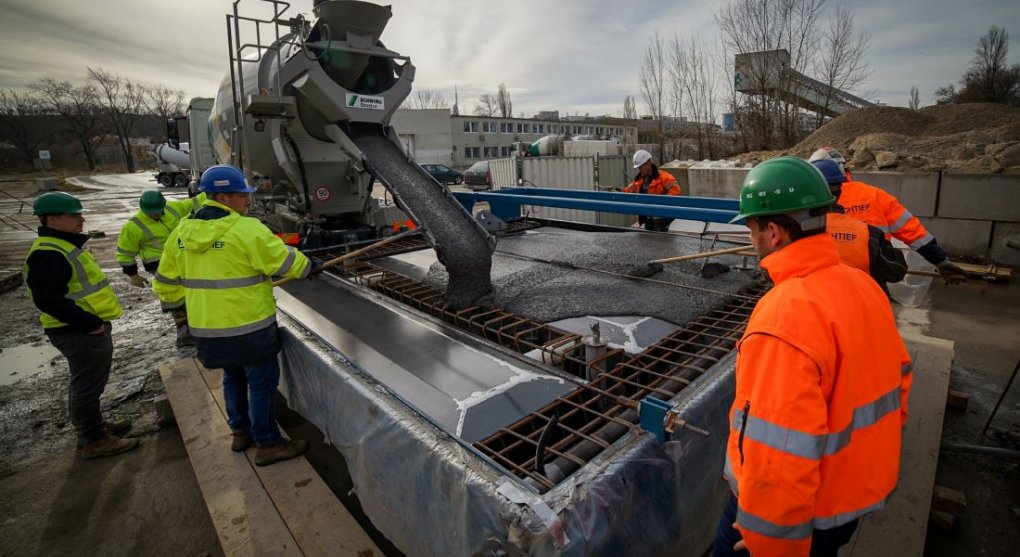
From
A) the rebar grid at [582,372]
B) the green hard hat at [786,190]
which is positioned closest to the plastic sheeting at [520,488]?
the rebar grid at [582,372]

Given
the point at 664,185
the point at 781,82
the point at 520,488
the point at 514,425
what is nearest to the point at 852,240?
the point at 514,425

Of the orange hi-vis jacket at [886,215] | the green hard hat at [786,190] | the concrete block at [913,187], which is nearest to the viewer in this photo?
the green hard hat at [786,190]

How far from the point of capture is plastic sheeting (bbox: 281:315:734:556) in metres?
1.42

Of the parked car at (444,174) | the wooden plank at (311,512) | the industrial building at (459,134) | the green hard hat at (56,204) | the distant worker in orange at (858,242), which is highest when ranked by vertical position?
the industrial building at (459,134)

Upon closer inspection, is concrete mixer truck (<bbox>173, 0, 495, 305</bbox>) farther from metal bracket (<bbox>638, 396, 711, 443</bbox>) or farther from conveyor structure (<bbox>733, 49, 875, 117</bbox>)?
conveyor structure (<bbox>733, 49, 875, 117</bbox>)

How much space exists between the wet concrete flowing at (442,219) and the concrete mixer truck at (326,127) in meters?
0.01

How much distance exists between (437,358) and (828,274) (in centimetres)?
201

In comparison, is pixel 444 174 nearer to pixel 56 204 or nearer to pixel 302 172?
pixel 302 172

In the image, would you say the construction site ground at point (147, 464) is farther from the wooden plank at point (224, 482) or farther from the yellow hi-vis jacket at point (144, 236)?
the yellow hi-vis jacket at point (144, 236)

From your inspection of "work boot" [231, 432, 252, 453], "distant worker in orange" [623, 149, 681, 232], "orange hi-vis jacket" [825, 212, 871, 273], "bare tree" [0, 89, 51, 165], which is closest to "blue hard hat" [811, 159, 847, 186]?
"orange hi-vis jacket" [825, 212, 871, 273]

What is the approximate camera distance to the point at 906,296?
5.89 meters

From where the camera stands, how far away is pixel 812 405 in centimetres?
118

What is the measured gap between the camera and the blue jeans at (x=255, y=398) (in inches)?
116

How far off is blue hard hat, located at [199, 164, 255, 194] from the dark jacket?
4.12 feet
